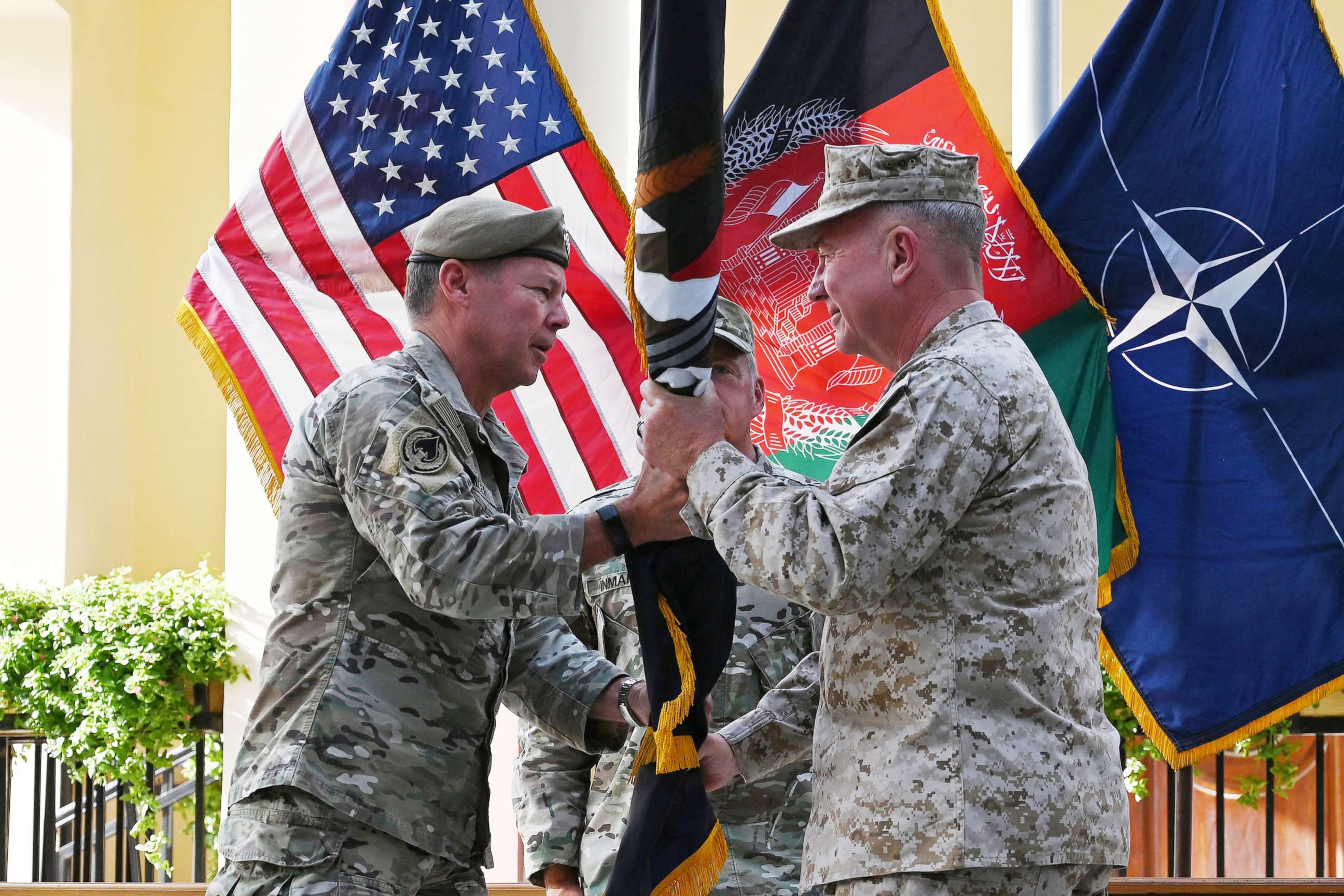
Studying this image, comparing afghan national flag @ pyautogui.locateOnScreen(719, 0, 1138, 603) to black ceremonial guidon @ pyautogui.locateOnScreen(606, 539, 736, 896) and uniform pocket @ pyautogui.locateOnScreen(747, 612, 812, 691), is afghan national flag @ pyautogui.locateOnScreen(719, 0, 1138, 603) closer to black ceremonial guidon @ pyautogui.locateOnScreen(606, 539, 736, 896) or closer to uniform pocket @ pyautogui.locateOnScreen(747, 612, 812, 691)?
uniform pocket @ pyautogui.locateOnScreen(747, 612, 812, 691)

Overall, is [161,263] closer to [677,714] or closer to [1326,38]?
[1326,38]

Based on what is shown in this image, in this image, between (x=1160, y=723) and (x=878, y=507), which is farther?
(x=1160, y=723)

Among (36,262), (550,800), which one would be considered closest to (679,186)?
(550,800)

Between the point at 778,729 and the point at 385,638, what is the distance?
0.70 m

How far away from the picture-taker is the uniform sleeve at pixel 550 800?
2.63 m

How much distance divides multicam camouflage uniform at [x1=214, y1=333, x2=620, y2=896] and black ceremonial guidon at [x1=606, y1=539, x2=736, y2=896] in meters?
0.16

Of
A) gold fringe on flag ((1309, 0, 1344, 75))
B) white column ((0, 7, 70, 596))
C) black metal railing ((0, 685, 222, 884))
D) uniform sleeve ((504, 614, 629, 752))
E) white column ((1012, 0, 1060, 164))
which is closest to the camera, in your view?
uniform sleeve ((504, 614, 629, 752))

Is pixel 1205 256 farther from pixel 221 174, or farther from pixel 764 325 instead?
Answer: pixel 221 174

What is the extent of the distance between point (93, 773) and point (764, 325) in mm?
3134

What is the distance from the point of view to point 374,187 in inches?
158

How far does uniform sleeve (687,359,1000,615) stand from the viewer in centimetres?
178

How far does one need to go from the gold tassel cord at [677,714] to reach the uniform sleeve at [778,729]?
A: 5.2 inches

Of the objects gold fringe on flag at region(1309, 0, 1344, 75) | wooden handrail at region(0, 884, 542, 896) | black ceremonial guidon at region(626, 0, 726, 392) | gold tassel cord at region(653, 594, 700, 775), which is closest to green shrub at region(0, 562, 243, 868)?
wooden handrail at region(0, 884, 542, 896)

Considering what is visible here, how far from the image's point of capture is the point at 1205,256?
154 inches
